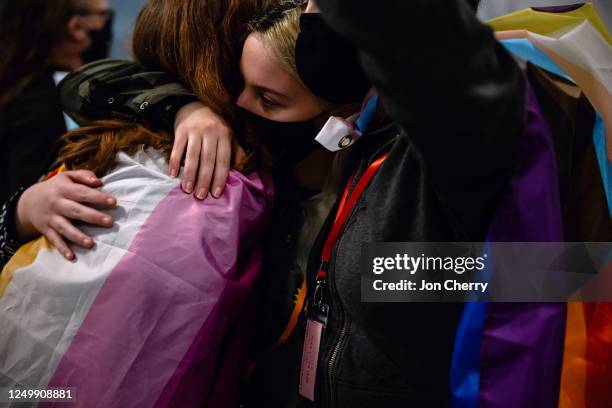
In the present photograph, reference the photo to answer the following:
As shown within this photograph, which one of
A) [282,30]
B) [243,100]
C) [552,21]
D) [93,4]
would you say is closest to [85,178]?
[243,100]

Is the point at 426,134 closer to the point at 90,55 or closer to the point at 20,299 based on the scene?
the point at 20,299

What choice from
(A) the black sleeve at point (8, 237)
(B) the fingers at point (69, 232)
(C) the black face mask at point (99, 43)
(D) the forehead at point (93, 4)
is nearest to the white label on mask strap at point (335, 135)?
(B) the fingers at point (69, 232)

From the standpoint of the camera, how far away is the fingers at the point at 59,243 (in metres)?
0.97

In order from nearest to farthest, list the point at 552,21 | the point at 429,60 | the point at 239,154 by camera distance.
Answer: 1. the point at 429,60
2. the point at 552,21
3. the point at 239,154

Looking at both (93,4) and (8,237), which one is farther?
(93,4)

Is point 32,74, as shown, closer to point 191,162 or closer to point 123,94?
point 123,94

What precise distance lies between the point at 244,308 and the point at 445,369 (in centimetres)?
39

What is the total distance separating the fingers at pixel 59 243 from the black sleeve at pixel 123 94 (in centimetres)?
27

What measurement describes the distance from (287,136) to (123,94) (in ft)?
1.11

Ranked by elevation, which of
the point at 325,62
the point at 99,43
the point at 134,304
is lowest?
the point at 99,43

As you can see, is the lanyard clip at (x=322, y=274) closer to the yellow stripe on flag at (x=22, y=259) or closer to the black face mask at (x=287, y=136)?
the black face mask at (x=287, y=136)

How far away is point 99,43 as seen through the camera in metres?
2.54

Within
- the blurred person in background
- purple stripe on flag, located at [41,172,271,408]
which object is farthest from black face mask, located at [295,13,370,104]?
the blurred person in background

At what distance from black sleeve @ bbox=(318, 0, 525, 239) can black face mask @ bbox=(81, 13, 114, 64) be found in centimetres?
209
